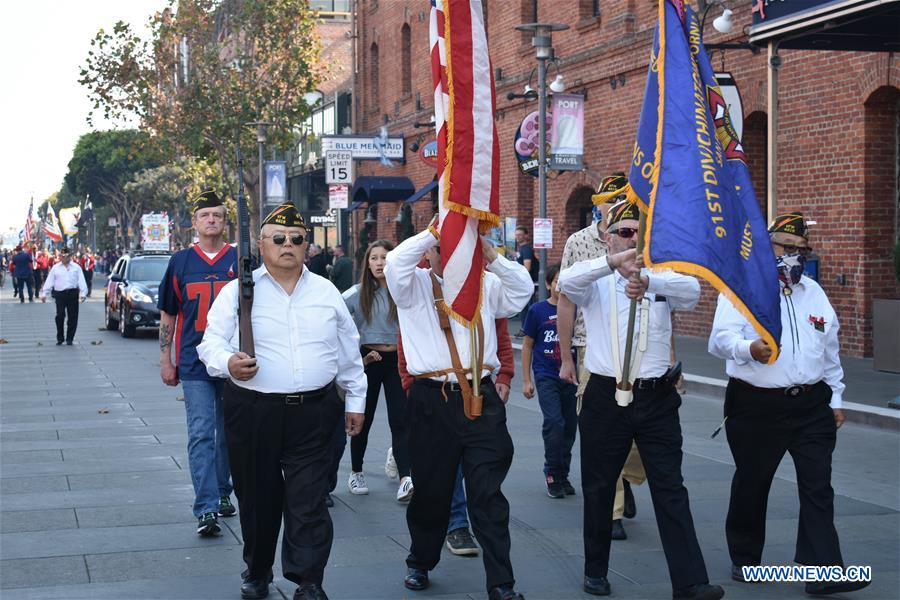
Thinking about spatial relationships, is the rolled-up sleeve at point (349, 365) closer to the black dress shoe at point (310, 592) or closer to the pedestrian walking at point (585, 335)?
the black dress shoe at point (310, 592)

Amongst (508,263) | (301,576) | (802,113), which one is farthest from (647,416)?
(802,113)

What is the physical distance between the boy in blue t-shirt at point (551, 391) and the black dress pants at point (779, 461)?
92.6 inches

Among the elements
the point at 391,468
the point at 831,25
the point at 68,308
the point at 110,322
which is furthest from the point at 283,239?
the point at 110,322

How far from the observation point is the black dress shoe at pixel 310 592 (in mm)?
6109

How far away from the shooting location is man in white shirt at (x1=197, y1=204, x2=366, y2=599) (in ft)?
20.2

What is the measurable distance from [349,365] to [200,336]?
1.83m

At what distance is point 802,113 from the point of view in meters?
18.9

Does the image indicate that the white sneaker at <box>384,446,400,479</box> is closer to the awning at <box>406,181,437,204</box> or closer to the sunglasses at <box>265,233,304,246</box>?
the sunglasses at <box>265,233,304,246</box>

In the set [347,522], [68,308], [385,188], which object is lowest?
[347,522]

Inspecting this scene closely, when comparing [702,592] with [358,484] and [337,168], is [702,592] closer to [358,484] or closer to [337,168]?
[358,484]

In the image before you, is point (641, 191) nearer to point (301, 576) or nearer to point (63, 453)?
point (301, 576)

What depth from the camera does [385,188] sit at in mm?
36438

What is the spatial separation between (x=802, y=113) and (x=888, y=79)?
6.91 ft

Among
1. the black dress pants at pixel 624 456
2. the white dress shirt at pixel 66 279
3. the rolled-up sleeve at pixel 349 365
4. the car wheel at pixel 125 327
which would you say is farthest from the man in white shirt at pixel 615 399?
the car wheel at pixel 125 327
